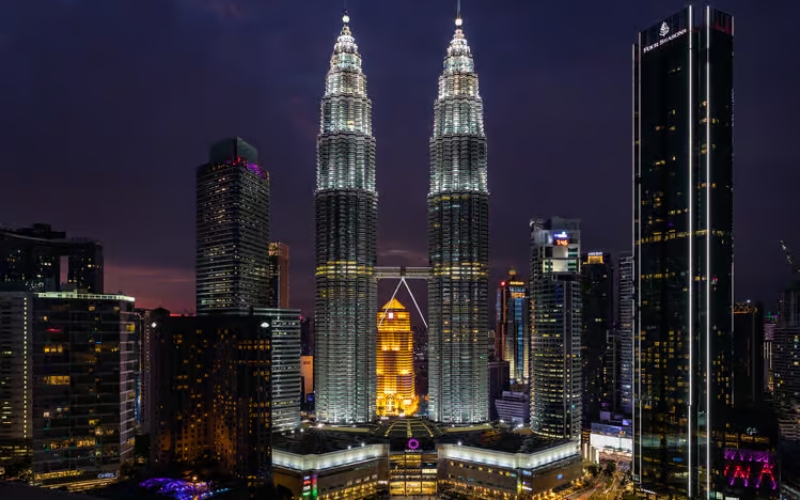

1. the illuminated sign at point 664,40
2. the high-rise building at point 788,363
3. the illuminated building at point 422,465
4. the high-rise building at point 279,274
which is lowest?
the illuminated building at point 422,465

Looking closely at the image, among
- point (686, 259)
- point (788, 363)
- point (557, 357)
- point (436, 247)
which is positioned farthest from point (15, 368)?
point (788, 363)

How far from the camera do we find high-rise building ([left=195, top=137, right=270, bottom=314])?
113 metres

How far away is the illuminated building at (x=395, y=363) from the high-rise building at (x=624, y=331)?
1581 inches

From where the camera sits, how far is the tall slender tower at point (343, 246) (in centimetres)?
9981

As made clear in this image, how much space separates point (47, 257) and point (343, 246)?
204ft

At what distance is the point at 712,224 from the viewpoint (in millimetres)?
62781

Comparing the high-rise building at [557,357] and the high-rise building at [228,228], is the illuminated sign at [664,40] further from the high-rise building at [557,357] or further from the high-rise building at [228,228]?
the high-rise building at [228,228]

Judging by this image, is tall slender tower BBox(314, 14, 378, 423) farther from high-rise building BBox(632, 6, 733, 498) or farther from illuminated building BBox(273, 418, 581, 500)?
high-rise building BBox(632, 6, 733, 498)

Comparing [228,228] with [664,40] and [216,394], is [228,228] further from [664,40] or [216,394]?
[664,40]

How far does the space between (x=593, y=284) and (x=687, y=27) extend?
3144 inches

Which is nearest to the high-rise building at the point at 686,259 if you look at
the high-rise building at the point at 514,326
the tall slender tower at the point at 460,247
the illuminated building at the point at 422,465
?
the illuminated building at the point at 422,465

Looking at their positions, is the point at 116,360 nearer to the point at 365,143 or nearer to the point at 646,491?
the point at 365,143

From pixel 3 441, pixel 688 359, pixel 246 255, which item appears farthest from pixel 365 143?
pixel 3 441

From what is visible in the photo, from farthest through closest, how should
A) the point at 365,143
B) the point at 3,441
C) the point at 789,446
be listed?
the point at 365,143 → the point at 3,441 → the point at 789,446
